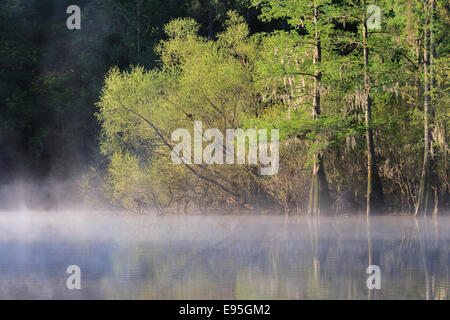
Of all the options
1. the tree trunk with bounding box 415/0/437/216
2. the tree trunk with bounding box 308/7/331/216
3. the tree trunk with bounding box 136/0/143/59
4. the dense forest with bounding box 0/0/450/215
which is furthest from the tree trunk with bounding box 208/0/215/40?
the tree trunk with bounding box 415/0/437/216

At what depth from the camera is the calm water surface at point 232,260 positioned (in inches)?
403

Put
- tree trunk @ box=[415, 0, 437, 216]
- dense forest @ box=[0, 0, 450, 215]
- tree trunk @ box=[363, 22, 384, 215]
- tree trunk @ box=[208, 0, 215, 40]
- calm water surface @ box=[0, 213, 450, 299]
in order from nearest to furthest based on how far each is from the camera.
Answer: calm water surface @ box=[0, 213, 450, 299]
tree trunk @ box=[415, 0, 437, 216]
dense forest @ box=[0, 0, 450, 215]
tree trunk @ box=[363, 22, 384, 215]
tree trunk @ box=[208, 0, 215, 40]

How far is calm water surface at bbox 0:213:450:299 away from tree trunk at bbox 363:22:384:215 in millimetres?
2117

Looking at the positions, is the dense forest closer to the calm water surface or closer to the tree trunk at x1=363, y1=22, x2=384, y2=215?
the tree trunk at x1=363, y1=22, x2=384, y2=215

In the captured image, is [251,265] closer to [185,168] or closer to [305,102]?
[305,102]

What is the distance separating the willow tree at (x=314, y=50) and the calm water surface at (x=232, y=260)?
2589 millimetres

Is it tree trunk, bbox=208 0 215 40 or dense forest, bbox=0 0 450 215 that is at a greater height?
tree trunk, bbox=208 0 215 40

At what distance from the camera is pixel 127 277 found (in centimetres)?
1175

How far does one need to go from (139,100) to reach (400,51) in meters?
10.9

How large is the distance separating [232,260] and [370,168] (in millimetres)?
13352

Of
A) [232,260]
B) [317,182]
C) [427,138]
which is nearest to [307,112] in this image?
[317,182]

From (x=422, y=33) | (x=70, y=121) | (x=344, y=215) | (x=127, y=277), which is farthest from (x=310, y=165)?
(x=70, y=121)

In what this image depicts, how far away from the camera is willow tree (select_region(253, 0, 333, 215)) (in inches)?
1027

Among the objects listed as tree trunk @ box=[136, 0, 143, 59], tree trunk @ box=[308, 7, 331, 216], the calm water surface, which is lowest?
the calm water surface
